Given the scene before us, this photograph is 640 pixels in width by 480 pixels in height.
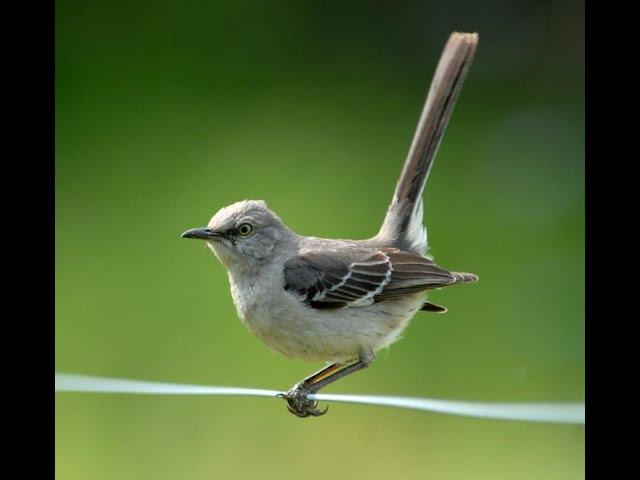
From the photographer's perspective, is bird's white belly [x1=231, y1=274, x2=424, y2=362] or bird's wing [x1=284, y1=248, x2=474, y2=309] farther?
bird's wing [x1=284, y1=248, x2=474, y2=309]

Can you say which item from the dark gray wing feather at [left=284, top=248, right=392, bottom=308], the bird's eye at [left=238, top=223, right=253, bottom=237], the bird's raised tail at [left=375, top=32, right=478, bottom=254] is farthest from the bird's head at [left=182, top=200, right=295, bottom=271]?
the bird's raised tail at [left=375, top=32, right=478, bottom=254]

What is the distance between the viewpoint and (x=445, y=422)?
467 centimetres

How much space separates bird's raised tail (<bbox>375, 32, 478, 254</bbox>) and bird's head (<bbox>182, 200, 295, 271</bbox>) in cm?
62

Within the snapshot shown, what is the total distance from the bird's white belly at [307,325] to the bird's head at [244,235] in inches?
3.7

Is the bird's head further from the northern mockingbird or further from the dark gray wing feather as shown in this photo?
the dark gray wing feather

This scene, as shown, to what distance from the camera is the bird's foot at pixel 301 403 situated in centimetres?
313

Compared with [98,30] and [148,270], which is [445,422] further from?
[98,30]

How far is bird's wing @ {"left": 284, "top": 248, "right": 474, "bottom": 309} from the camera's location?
3.17m

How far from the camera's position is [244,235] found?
3.12 m

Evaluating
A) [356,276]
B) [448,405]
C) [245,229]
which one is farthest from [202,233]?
[448,405]

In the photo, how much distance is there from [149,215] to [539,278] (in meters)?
2.49

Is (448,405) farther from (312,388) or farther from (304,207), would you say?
(304,207)

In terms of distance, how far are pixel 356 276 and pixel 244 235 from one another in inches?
17.4
